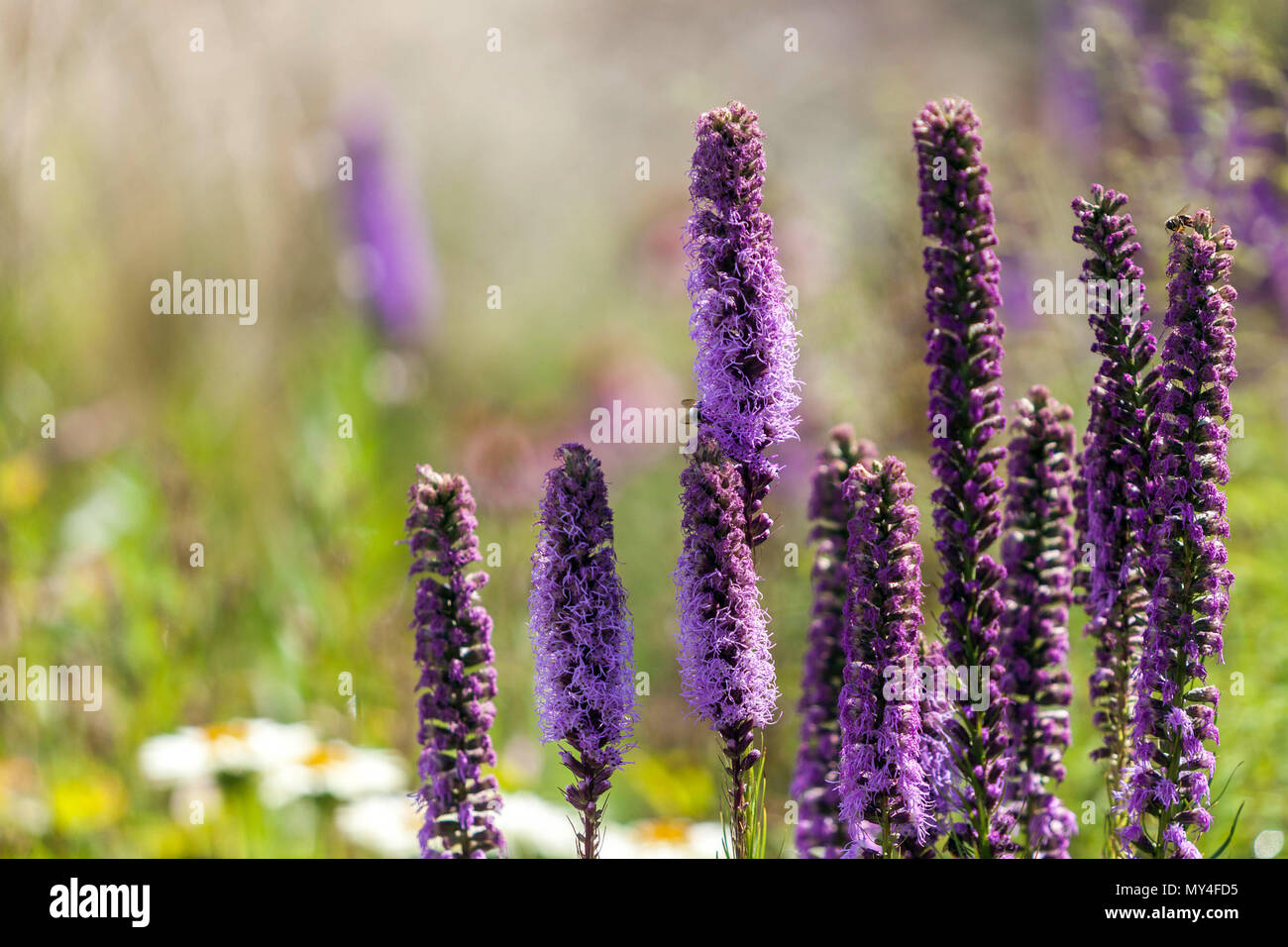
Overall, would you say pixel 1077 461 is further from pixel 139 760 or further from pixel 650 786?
pixel 139 760

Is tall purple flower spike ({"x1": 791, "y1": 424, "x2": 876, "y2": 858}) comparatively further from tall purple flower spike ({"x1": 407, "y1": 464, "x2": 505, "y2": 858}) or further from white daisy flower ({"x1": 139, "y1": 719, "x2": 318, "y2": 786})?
white daisy flower ({"x1": 139, "y1": 719, "x2": 318, "y2": 786})

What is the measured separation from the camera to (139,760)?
4617 millimetres

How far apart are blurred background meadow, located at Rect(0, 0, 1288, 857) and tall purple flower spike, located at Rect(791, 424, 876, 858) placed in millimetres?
93

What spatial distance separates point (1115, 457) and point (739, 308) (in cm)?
79

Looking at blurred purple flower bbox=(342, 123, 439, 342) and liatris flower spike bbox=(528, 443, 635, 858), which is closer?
liatris flower spike bbox=(528, 443, 635, 858)

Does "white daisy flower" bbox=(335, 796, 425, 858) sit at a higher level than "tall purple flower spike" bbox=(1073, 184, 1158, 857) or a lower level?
lower

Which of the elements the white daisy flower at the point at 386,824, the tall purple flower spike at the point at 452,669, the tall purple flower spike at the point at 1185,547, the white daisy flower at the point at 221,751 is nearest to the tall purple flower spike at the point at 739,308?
Answer: the tall purple flower spike at the point at 452,669

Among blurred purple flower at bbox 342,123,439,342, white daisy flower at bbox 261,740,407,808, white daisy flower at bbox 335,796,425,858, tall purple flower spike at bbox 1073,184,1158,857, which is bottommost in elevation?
white daisy flower at bbox 335,796,425,858

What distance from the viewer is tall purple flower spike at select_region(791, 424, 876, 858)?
8.40 feet

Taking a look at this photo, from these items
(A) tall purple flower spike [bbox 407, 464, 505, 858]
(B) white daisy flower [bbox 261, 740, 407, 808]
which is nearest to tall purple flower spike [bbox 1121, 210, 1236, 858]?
(A) tall purple flower spike [bbox 407, 464, 505, 858]

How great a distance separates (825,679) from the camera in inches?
A: 102

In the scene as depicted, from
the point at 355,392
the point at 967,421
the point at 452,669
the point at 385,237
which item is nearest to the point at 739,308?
the point at 967,421

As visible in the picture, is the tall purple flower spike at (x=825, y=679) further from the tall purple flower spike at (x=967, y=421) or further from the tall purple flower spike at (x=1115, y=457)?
the tall purple flower spike at (x=1115, y=457)
